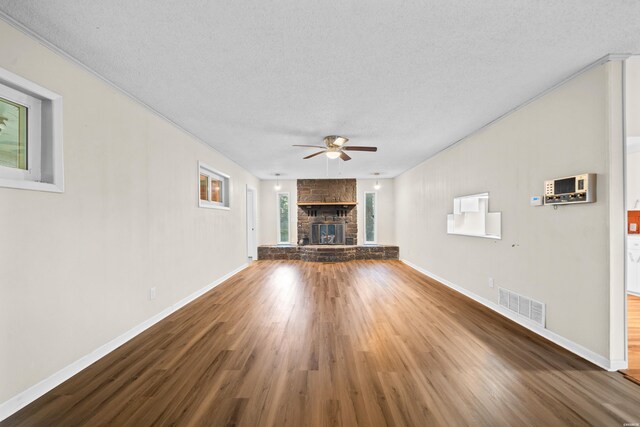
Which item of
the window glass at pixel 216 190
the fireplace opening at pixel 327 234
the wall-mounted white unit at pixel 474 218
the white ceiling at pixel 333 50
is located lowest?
the fireplace opening at pixel 327 234

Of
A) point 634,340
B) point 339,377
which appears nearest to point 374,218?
point 634,340

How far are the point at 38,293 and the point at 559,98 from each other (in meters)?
4.44

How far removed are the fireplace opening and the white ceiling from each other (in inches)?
193

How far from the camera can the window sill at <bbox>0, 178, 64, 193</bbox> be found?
1.51 m

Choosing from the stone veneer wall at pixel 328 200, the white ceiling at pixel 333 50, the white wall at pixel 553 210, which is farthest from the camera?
the stone veneer wall at pixel 328 200

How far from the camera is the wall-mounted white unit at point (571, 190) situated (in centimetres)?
202

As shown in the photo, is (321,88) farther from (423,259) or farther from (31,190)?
(423,259)

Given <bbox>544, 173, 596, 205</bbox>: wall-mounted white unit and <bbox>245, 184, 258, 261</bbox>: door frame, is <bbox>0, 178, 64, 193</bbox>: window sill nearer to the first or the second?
<bbox>544, 173, 596, 205</bbox>: wall-mounted white unit

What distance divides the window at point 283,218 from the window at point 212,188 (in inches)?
115

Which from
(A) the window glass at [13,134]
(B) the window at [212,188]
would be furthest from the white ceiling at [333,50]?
(B) the window at [212,188]

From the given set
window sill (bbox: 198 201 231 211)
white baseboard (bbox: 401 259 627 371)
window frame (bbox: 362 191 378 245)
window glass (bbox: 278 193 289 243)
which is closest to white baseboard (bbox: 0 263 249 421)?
window sill (bbox: 198 201 231 211)

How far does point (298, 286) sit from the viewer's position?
442 centimetres

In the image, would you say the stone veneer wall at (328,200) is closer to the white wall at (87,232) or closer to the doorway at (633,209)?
the white wall at (87,232)

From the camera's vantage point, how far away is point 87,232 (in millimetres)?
2047
